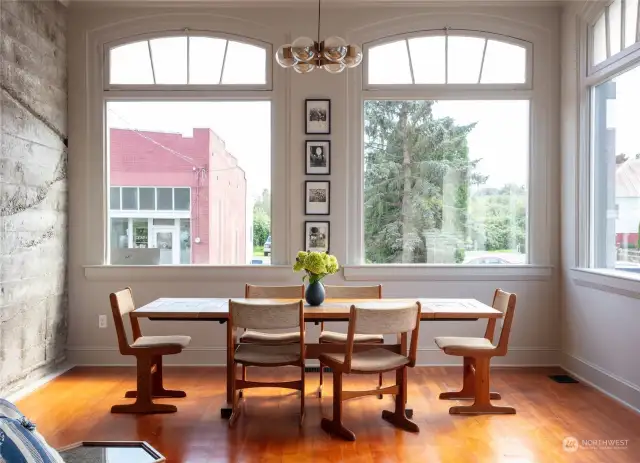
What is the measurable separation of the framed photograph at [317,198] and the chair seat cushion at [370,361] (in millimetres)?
1731

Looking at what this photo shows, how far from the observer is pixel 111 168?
5.21 m

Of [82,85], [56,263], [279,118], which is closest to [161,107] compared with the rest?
[82,85]

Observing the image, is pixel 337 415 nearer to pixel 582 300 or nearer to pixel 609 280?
pixel 609 280

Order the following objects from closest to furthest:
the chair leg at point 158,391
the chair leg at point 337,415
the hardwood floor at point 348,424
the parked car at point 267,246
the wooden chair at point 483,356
A: 1. the hardwood floor at point 348,424
2. the chair leg at point 337,415
3. the wooden chair at point 483,356
4. the chair leg at point 158,391
5. the parked car at point 267,246

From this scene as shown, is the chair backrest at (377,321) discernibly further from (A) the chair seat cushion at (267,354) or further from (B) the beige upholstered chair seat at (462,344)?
(B) the beige upholstered chair seat at (462,344)

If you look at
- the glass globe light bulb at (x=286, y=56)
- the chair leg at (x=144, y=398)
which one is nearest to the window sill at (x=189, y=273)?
the chair leg at (x=144, y=398)

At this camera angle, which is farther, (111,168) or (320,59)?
(111,168)

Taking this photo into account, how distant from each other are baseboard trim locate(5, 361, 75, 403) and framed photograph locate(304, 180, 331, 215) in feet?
8.29

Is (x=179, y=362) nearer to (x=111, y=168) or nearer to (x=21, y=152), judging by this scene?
(x=111, y=168)

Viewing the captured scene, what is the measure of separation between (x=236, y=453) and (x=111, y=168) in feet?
10.3

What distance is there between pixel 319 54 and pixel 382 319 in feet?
5.42

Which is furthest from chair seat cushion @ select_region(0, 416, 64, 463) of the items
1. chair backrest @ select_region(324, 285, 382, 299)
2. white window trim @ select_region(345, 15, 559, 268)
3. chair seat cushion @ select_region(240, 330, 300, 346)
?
white window trim @ select_region(345, 15, 559, 268)

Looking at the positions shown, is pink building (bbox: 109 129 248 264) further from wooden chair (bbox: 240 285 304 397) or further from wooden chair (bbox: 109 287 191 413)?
wooden chair (bbox: 109 287 191 413)

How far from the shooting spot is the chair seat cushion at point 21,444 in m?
1.54
